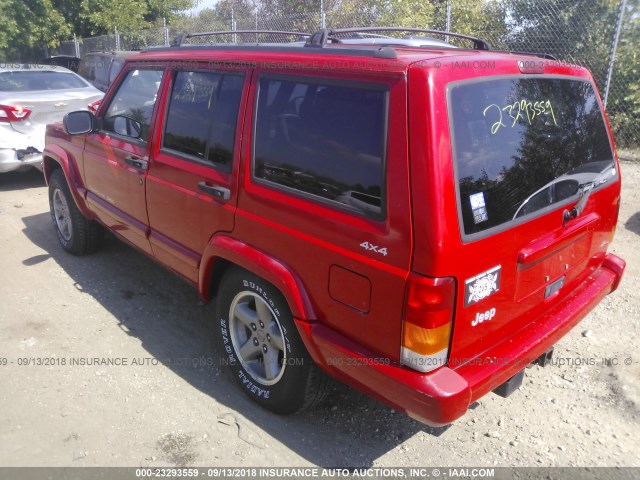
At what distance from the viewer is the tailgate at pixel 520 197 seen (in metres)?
2.16

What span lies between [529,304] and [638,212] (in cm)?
414

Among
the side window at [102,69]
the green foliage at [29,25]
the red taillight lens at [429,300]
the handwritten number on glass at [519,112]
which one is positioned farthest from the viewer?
the green foliage at [29,25]

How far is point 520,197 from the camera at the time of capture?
2367mm

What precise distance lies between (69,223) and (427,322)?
407 centimetres

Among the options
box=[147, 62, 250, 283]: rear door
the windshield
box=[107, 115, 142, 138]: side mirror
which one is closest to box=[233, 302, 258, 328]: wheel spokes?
box=[147, 62, 250, 283]: rear door

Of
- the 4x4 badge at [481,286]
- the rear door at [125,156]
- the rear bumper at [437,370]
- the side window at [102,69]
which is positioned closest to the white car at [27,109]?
the side window at [102,69]

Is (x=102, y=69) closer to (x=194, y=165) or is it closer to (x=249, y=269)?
(x=194, y=165)

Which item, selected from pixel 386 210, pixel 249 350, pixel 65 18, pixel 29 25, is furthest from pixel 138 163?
pixel 65 18

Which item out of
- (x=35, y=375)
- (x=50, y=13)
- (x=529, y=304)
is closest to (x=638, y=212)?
(x=529, y=304)

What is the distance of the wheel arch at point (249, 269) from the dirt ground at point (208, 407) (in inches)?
27.0

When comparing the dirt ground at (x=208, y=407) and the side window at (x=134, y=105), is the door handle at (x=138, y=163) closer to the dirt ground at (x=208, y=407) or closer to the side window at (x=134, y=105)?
the side window at (x=134, y=105)

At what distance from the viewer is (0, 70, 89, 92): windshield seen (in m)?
7.74

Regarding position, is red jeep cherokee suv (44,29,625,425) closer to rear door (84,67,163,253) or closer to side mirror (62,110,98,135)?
rear door (84,67,163,253)

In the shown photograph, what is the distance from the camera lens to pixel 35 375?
3385mm
